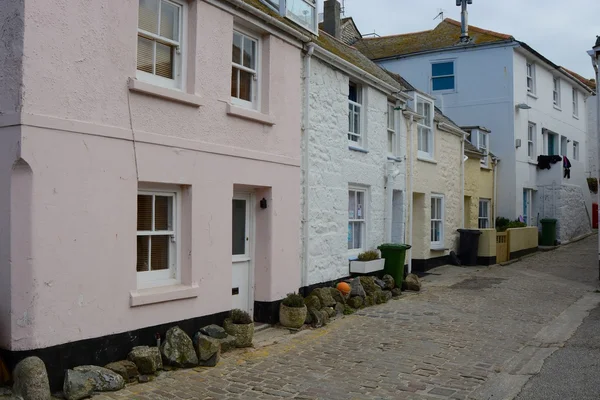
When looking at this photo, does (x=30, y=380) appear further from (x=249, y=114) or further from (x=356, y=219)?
(x=356, y=219)

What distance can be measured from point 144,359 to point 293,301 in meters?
3.40

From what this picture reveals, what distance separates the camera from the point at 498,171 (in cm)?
2317

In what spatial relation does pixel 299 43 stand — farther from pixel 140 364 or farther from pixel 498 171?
pixel 498 171

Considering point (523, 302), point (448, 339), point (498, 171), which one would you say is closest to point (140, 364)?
point (448, 339)

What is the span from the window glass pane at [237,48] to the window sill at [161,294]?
3.74 m

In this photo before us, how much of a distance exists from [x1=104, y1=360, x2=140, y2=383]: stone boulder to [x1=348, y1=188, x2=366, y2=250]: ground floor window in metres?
7.00

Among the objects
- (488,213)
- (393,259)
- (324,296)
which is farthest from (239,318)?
(488,213)

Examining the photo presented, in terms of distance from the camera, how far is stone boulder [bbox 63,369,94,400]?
5836 millimetres

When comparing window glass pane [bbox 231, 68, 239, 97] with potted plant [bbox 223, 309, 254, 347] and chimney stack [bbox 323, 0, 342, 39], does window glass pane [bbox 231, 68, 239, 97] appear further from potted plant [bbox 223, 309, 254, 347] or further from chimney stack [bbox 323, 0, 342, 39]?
chimney stack [bbox 323, 0, 342, 39]

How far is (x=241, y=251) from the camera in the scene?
9547 mm

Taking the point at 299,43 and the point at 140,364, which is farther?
the point at 299,43

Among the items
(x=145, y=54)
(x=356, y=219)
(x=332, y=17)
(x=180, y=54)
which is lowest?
(x=356, y=219)

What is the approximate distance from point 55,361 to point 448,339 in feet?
19.3

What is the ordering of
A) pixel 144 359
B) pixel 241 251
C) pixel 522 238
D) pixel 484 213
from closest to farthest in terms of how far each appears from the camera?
pixel 144 359 → pixel 241 251 → pixel 522 238 → pixel 484 213
